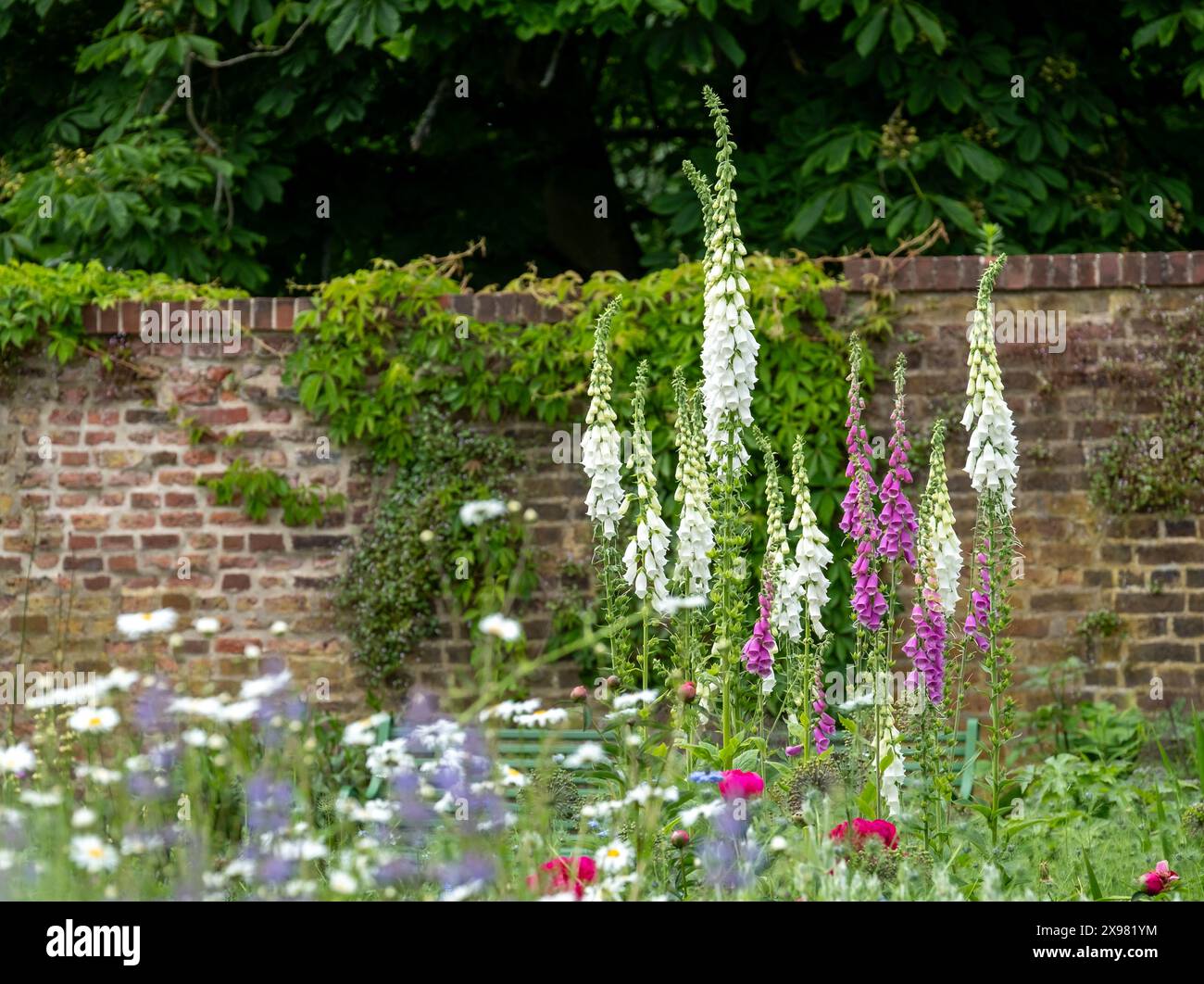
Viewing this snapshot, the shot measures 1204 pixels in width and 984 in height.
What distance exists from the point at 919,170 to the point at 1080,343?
152 centimetres

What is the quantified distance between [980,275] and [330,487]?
2.89m

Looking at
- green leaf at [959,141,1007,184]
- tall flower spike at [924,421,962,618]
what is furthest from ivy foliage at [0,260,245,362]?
tall flower spike at [924,421,962,618]

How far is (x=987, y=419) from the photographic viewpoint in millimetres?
3488

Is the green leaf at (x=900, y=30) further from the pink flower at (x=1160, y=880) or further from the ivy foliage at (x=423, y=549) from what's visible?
the pink flower at (x=1160, y=880)

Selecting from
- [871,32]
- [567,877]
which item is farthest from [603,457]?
[871,32]

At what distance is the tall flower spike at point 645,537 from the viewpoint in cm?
367

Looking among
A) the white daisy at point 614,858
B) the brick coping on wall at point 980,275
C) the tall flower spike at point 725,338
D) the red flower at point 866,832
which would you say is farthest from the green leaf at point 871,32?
the white daisy at point 614,858

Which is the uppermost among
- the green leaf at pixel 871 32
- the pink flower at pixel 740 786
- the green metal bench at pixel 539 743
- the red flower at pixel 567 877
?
the green leaf at pixel 871 32

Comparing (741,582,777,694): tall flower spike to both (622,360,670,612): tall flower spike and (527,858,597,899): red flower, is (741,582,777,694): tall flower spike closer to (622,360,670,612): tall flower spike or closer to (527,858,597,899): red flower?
(622,360,670,612): tall flower spike

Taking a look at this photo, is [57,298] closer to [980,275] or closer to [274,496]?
Result: [274,496]

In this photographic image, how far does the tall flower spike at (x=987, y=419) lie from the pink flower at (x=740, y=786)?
1.02 metres

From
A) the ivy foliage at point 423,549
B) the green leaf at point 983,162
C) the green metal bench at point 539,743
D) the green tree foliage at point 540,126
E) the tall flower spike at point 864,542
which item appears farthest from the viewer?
the green tree foliage at point 540,126

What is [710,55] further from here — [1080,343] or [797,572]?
[797,572]

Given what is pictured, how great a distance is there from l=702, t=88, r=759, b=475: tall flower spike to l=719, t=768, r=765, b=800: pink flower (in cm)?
90
